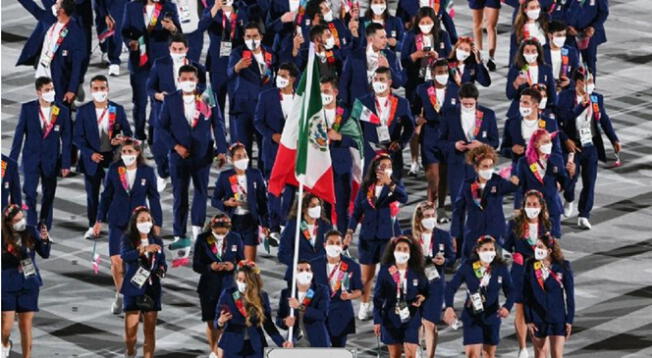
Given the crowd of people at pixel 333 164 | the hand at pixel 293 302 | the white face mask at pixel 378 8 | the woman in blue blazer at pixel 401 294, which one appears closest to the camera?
the hand at pixel 293 302

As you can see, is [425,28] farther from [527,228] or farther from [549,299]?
[549,299]

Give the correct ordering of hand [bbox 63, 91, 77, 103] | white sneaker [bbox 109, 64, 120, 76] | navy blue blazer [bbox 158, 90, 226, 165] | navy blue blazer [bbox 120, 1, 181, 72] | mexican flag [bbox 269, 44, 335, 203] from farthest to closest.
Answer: white sneaker [bbox 109, 64, 120, 76] < navy blue blazer [bbox 120, 1, 181, 72] < hand [bbox 63, 91, 77, 103] < navy blue blazer [bbox 158, 90, 226, 165] < mexican flag [bbox 269, 44, 335, 203]

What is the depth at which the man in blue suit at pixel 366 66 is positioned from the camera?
3172 cm

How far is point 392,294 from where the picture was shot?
26281 mm

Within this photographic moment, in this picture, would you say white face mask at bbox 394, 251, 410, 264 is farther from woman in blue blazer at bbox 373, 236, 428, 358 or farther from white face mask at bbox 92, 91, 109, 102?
white face mask at bbox 92, 91, 109, 102

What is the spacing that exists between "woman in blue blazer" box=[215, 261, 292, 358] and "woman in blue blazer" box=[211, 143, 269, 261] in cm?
260

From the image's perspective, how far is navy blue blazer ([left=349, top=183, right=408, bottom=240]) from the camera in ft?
92.4

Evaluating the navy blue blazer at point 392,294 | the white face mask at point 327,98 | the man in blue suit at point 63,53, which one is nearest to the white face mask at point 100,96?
the man in blue suit at point 63,53

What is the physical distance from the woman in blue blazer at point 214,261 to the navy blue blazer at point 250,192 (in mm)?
1429

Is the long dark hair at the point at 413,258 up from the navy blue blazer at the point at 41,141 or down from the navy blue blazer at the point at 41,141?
down

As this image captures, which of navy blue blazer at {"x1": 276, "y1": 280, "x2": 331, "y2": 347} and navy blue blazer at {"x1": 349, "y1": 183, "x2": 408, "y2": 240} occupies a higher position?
navy blue blazer at {"x1": 349, "y1": 183, "x2": 408, "y2": 240}

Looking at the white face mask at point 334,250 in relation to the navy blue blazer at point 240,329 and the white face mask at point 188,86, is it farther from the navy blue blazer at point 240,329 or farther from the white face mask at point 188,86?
the white face mask at point 188,86

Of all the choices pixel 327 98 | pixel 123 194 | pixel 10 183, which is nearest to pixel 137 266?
pixel 123 194

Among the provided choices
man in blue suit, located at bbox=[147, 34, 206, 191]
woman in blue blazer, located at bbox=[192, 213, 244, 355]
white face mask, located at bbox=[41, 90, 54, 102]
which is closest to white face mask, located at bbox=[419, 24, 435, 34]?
man in blue suit, located at bbox=[147, 34, 206, 191]
